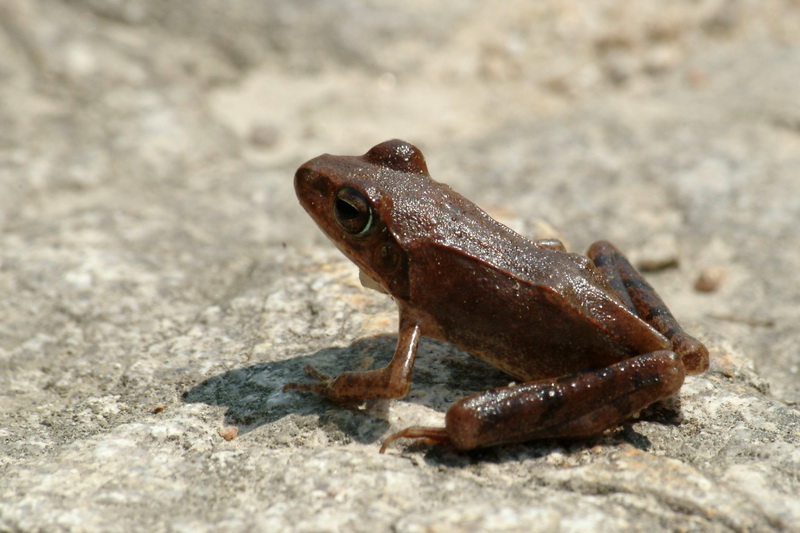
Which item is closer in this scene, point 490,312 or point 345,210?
point 490,312

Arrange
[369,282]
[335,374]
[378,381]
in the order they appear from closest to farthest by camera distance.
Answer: [378,381], [335,374], [369,282]

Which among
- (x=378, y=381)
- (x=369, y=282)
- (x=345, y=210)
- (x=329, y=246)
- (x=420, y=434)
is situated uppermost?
(x=345, y=210)

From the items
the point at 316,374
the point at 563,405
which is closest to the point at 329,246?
the point at 316,374

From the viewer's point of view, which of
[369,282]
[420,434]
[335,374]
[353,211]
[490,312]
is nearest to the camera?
[420,434]

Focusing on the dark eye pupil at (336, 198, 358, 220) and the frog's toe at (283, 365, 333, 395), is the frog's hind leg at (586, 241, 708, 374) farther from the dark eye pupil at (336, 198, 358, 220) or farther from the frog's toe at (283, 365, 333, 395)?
the frog's toe at (283, 365, 333, 395)

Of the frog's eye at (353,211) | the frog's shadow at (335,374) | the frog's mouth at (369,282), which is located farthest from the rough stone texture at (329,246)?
the frog's eye at (353,211)

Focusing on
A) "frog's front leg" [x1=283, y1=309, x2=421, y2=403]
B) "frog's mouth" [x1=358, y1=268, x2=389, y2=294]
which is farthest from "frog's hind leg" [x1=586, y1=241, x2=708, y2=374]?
"frog's mouth" [x1=358, y1=268, x2=389, y2=294]

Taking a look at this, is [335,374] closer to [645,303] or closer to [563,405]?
[563,405]

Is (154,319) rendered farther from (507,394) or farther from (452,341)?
(507,394)
